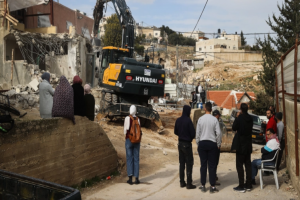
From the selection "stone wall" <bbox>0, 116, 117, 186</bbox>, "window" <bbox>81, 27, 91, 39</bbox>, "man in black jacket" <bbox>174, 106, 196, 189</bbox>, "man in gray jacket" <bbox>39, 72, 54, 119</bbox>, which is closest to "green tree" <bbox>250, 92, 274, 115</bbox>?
"window" <bbox>81, 27, 91, 39</bbox>

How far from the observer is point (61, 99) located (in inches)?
276

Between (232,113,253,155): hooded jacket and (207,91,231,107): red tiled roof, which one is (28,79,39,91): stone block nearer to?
(232,113,253,155): hooded jacket

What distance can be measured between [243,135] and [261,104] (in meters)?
23.8

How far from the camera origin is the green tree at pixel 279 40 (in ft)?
94.8

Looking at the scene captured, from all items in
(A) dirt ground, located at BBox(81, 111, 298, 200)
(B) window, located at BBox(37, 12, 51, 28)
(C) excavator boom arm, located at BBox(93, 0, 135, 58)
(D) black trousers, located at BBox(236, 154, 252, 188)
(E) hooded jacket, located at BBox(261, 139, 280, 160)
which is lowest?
(A) dirt ground, located at BBox(81, 111, 298, 200)

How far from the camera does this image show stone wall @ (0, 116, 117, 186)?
5.85 m

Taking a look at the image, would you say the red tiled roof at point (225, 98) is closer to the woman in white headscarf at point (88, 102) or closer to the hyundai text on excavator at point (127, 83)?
the hyundai text on excavator at point (127, 83)

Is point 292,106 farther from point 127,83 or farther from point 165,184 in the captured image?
point 127,83

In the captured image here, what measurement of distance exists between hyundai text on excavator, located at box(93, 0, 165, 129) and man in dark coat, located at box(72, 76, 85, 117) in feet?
23.2

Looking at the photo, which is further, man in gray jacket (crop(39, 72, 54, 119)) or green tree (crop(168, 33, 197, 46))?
green tree (crop(168, 33, 197, 46))

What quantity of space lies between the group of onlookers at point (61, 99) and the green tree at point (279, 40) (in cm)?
2367

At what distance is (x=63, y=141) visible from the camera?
6.89m

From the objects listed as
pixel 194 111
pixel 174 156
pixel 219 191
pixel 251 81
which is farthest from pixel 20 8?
pixel 251 81

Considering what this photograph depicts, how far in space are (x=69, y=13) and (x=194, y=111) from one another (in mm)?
21914
